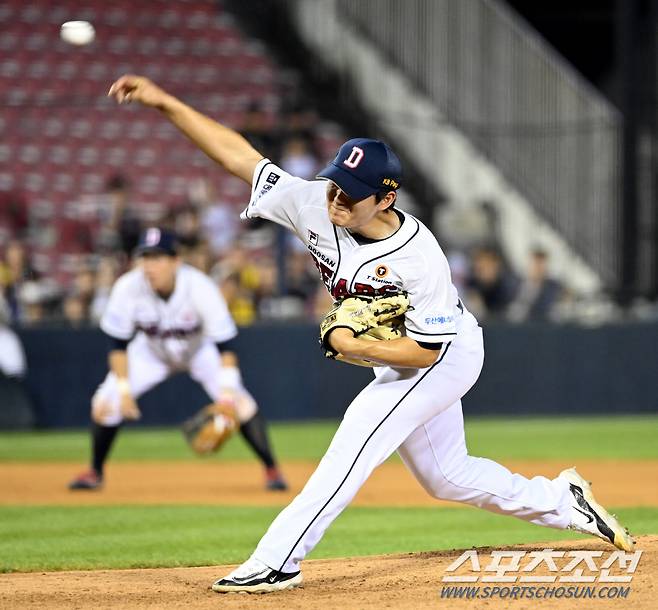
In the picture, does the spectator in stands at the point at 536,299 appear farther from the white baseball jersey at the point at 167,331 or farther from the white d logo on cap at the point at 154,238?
the white d logo on cap at the point at 154,238

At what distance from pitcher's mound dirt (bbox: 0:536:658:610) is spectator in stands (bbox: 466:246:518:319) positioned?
31.1 ft

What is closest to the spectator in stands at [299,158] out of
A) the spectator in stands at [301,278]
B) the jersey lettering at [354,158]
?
the spectator in stands at [301,278]

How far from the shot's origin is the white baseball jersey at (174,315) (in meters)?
9.41

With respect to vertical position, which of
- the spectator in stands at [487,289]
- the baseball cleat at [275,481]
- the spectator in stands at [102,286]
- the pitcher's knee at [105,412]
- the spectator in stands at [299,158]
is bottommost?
the spectator in stands at [487,289]

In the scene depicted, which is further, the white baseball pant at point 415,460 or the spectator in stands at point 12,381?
the spectator in stands at point 12,381

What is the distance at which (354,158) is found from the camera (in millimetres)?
5121

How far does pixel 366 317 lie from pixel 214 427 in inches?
183

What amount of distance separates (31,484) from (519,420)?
7202mm

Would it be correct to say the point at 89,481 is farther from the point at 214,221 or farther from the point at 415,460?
the point at 214,221

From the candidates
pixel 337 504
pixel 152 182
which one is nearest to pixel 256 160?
pixel 337 504

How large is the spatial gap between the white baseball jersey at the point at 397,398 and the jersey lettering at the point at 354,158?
328 millimetres

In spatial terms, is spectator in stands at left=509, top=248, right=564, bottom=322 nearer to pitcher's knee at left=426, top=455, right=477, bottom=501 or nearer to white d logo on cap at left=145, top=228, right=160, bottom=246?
white d logo on cap at left=145, top=228, right=160, bottom=246

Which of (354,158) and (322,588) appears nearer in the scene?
(354,158)

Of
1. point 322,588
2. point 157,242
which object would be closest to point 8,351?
point 157,242
